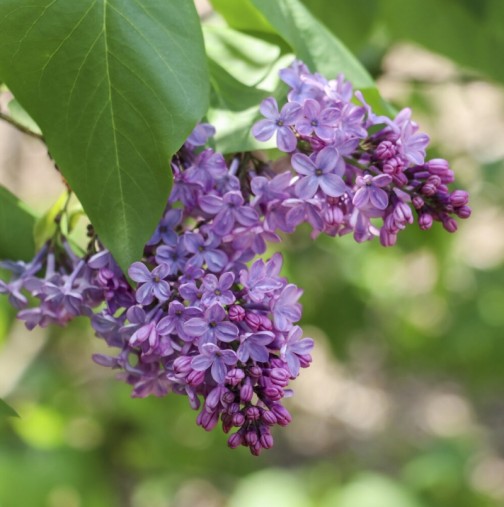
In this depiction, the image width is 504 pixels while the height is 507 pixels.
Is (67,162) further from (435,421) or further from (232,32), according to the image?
(435,421)

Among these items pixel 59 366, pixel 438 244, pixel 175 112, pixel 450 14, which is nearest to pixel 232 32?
pixel 175 112

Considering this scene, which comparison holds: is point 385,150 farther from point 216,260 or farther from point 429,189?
point 216,260

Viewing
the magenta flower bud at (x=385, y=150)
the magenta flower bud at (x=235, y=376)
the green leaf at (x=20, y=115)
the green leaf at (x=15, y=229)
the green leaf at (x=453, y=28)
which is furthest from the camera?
the green leaf at (x=453, y=28)

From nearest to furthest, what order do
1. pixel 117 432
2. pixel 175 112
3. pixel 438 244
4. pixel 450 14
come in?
pixel 175 112, pixel 450 14, pixel 438 244, pixel 117 432

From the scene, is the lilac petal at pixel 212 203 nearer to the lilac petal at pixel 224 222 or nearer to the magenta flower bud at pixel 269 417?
the lilac petal at pixel 224 222

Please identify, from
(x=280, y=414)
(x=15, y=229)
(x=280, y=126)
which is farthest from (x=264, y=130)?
(x=15, y=229)

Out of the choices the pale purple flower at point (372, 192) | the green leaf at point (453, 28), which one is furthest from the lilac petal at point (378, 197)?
the green leaf at point (453, 28)
